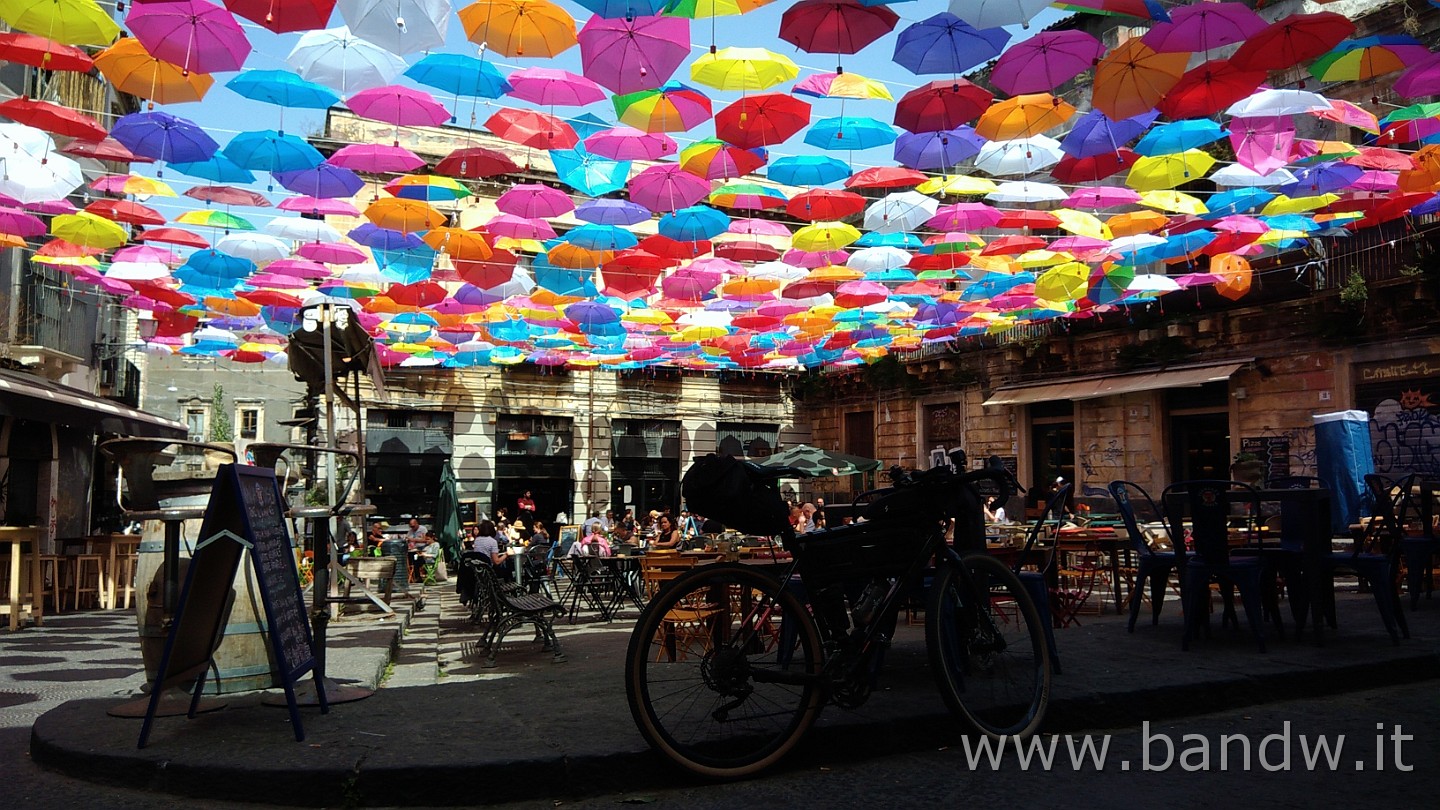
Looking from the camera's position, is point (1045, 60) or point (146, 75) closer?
point (146, 75)

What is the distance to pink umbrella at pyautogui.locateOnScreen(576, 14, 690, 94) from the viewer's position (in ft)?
23.5

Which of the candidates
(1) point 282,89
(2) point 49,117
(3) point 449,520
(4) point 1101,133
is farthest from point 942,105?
(3) point 449,520

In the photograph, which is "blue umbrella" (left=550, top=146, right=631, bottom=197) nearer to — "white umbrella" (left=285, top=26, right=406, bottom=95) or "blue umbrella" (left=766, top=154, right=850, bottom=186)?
"blue umbrella" (left=766, top=154, right=850, bottom=186)

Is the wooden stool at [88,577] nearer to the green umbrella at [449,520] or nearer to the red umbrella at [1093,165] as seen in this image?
the green umbrella at [449,520]

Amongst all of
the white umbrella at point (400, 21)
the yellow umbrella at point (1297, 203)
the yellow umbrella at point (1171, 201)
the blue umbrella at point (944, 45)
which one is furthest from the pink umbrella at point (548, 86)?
the yellow umbrella at point (1297, 203)

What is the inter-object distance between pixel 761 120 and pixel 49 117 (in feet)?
19.6

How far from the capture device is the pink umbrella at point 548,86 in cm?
803

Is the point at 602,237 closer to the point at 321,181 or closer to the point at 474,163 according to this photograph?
the point at 474,163

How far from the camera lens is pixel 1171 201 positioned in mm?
10547

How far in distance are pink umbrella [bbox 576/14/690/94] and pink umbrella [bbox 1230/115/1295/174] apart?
567 cm

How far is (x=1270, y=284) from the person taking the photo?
1714 cm

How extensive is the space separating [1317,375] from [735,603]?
16545 mm

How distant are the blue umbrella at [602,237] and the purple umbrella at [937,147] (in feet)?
12.3

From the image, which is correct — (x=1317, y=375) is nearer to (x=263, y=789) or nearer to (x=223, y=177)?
(x=223, y=177)
